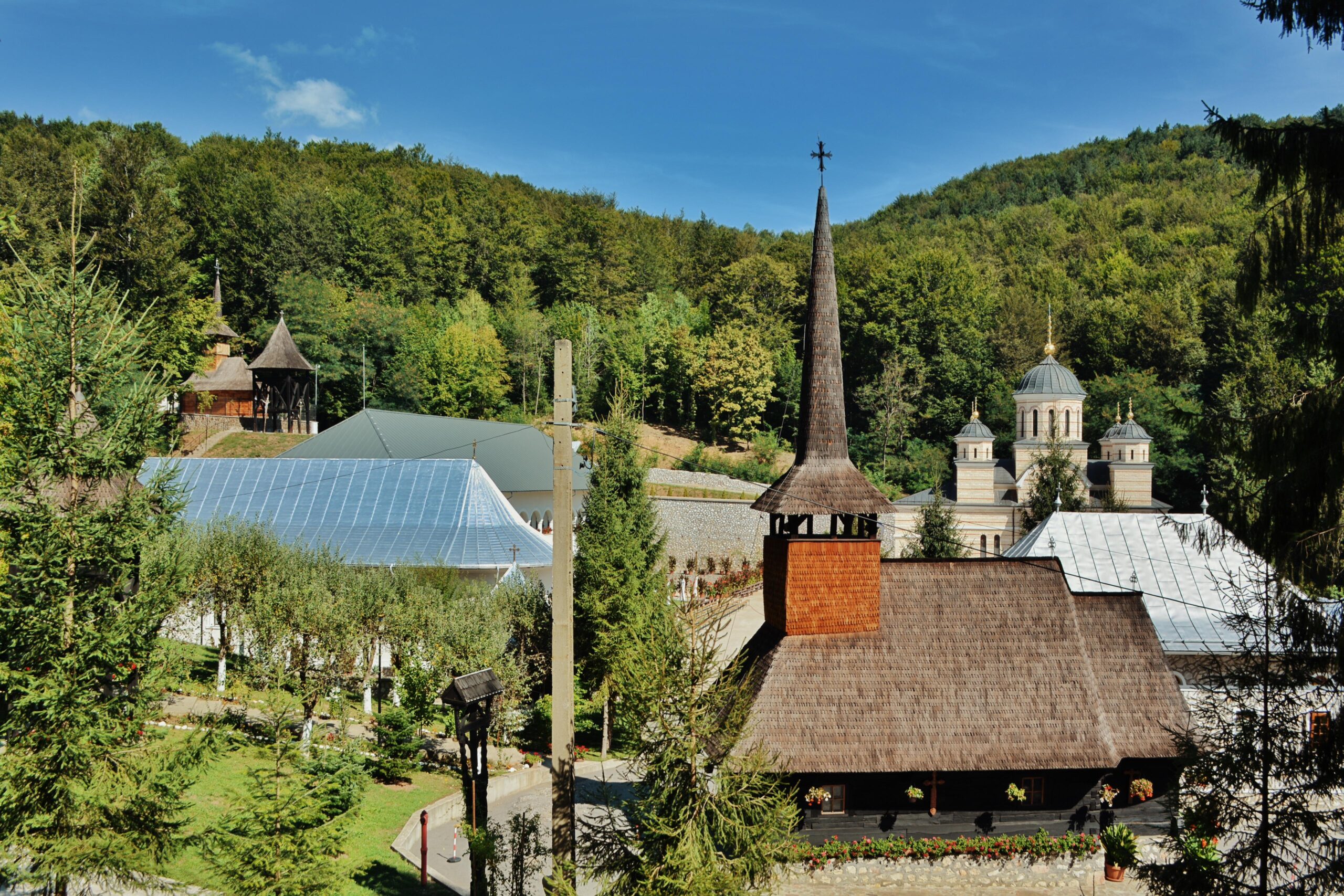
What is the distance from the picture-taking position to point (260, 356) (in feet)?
163

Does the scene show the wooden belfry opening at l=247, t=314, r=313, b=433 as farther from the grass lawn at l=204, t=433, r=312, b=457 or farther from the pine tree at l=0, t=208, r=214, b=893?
the pine tree at l=0, t=208, r=214, b=893

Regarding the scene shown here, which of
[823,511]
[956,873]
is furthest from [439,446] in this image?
[956,873]

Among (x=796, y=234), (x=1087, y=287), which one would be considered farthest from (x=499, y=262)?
(x=1087, y=287)

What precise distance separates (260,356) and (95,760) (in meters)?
44.6

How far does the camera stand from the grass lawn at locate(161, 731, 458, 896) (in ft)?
41.3

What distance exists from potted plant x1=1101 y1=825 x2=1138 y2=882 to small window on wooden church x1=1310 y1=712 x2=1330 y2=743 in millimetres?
6089

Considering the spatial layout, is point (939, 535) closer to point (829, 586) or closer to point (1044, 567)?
point (1044, 567)

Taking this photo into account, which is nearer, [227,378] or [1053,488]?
[1053,488]

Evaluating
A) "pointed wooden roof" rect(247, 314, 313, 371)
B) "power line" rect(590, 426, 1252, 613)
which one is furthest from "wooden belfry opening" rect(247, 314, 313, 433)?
"power line" rect(590, 426, 1252, 613)

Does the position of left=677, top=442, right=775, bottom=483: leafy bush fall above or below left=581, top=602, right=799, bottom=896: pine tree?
above

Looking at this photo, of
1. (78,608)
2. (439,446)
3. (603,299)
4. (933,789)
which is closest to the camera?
(78,608)

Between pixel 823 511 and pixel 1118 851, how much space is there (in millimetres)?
6776

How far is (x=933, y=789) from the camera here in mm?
15070

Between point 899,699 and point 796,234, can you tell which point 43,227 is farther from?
point 796,234
